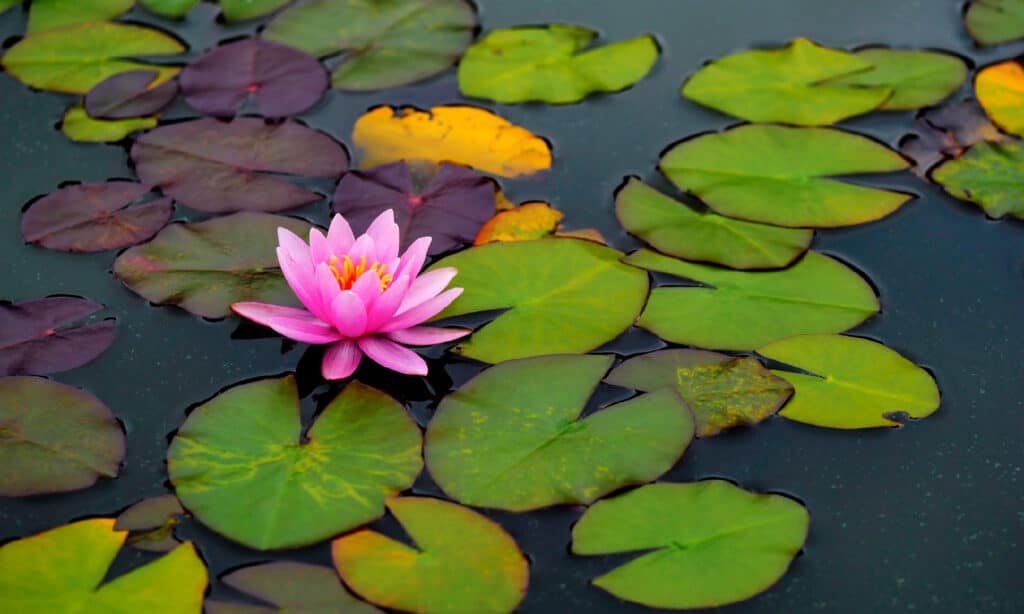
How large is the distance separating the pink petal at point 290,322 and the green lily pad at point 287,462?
0.10m

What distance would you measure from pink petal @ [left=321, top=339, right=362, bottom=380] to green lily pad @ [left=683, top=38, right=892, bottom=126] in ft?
4.32

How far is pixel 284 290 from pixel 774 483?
1.11 meters

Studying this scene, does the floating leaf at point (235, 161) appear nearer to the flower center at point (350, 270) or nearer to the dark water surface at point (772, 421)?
the dark water surface at point (772, 421)

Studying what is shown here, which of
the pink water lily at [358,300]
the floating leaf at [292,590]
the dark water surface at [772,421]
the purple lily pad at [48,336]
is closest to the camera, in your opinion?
the floating leaf at [292,590]

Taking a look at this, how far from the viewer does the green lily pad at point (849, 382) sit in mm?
2129

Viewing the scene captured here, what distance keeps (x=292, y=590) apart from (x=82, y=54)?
1942 millimetres

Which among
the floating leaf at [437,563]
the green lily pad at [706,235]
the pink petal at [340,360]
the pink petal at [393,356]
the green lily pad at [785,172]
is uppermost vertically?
the green lily pad at [785,172]

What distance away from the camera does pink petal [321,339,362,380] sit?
2.12 meters

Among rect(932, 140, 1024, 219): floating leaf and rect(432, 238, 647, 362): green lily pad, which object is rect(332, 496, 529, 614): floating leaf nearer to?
rect(432, 238, 647, 362): green lily pad

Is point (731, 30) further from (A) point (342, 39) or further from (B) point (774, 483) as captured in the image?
(B) point (774, 483)

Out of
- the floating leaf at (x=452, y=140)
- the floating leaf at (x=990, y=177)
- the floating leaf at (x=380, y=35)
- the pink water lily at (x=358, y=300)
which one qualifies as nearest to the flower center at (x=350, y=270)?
the pink water lily at (x=358, y=300)

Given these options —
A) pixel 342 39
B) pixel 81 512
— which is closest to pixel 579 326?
pixel 81 512

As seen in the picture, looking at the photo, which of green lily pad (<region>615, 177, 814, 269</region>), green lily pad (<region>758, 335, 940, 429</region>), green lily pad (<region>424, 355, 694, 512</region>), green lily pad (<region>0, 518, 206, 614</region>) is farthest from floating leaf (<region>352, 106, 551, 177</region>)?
green lily pad (<region>0, 518, 206, 614</region>)

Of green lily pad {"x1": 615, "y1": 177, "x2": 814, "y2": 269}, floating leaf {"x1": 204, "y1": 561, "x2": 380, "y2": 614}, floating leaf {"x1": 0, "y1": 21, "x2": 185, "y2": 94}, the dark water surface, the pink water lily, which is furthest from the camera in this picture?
floating leaf {"x1": 0, "y1": 21, "x2": 185, "y2": 94}
